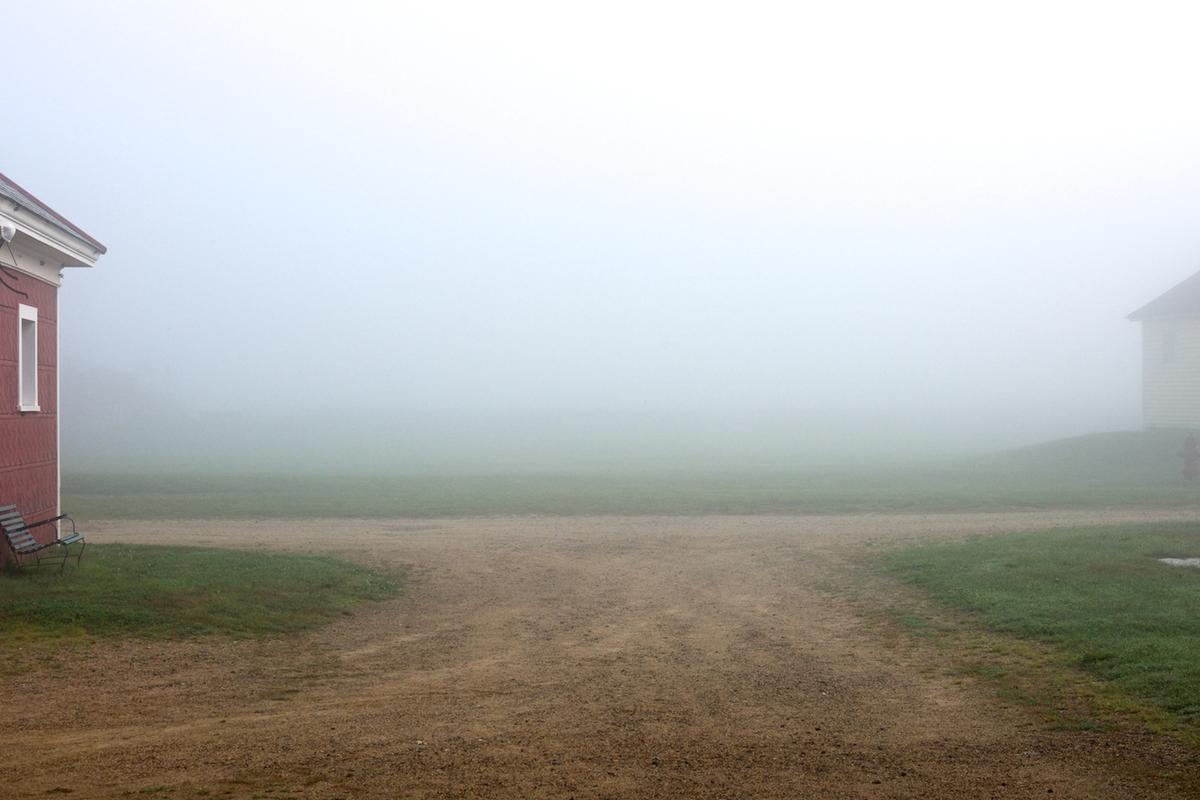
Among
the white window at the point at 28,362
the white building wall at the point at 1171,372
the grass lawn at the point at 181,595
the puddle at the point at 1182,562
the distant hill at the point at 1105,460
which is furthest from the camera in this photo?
the white building wall at the point at 1171,372

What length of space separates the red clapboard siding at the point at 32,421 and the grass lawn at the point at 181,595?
1245 mm

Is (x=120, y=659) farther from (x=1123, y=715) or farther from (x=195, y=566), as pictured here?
(x=1123, y=715)

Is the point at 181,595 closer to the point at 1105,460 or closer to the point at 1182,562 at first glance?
the point at 1182,562

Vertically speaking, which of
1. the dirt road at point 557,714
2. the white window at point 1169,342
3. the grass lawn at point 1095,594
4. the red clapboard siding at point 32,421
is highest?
the white window at point 1169,342

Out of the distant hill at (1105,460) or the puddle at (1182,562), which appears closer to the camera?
the puddle at (1182,562)

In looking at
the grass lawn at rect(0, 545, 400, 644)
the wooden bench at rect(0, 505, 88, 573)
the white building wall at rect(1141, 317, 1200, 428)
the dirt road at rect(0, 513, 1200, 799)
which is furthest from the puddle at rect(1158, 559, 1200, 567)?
the white building wall at rect(1141, 317, 1200, 428)

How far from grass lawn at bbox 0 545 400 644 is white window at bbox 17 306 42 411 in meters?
2.48

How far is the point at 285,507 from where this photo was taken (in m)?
28.2

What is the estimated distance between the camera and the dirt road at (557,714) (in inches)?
254

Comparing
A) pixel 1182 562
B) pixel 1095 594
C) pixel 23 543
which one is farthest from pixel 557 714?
pixel 1182 562

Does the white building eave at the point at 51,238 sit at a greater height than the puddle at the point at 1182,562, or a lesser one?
greater

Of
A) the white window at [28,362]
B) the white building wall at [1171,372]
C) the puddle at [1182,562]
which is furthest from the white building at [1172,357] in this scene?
the white window at [28,362]

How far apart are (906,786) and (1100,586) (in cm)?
763

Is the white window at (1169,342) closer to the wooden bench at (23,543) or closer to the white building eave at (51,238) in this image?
the white building eave at (51,238)
